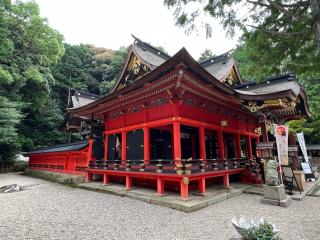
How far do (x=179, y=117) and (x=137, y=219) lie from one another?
417 cm

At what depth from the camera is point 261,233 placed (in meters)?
3.10

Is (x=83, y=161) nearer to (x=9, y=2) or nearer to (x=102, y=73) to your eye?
(x=9, y=2)

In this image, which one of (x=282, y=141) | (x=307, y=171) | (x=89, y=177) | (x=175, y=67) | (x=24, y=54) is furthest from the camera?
(x=24, y=54)

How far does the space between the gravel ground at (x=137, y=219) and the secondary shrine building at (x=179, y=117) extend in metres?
1.53

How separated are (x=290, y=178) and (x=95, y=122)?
38.7 ft

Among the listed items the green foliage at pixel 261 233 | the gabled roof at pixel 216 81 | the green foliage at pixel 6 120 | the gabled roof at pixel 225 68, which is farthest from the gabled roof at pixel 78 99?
the green foliage at pixel 261 233

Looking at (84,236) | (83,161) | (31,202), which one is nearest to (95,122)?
(83,161)

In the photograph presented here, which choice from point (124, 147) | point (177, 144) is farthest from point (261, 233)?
point (124, 147)

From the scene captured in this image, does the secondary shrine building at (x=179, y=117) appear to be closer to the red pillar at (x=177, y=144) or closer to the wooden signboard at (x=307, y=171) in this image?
the red pillar at (x=177, y=144)

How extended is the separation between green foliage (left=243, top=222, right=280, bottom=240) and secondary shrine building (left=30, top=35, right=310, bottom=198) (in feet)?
14.0

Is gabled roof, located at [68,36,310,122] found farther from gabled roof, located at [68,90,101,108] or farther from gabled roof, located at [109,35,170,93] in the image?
gabled roof, located at [68,90,101,108]

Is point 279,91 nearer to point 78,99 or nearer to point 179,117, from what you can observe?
point 179,117

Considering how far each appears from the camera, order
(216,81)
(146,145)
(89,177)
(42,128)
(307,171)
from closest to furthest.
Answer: (216,81), (146,145), (307,171), (89,177), (42,128)

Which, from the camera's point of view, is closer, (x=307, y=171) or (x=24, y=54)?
(x=307, y=171)
